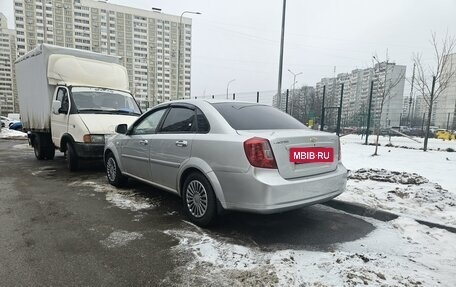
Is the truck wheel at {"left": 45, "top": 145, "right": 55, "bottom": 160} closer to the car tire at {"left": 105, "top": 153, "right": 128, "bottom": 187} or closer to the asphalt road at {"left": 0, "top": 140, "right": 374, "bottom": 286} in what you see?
the asphalt road at {"left": 0, "top": 140, "right": 374, "bottom": 286}

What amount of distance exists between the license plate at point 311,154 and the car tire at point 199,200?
106cm

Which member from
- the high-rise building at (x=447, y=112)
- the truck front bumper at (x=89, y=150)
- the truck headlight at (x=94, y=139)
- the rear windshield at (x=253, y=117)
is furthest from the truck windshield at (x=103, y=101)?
the high-rise building at (x=447, y=112)

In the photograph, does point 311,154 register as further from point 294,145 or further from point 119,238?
point 119,238

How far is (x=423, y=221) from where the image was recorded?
3.92 metres

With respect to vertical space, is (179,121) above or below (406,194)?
above

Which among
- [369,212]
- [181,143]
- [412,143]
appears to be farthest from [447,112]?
[181,143]

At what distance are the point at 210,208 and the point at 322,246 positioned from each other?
4.42 feet

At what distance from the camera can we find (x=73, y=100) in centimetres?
747

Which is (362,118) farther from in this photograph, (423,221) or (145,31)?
(145,31)

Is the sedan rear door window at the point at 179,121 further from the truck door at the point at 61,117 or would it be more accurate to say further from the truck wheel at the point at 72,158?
the truck door at the point at 61,117

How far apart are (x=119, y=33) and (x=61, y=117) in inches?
2356

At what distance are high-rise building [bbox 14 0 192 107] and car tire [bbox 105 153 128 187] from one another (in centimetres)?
5183

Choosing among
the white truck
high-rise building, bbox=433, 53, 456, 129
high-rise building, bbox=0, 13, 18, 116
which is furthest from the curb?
high-rise building, bbox=0, 13, 18, 116

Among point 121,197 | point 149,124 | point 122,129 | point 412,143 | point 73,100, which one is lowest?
point 121,197
